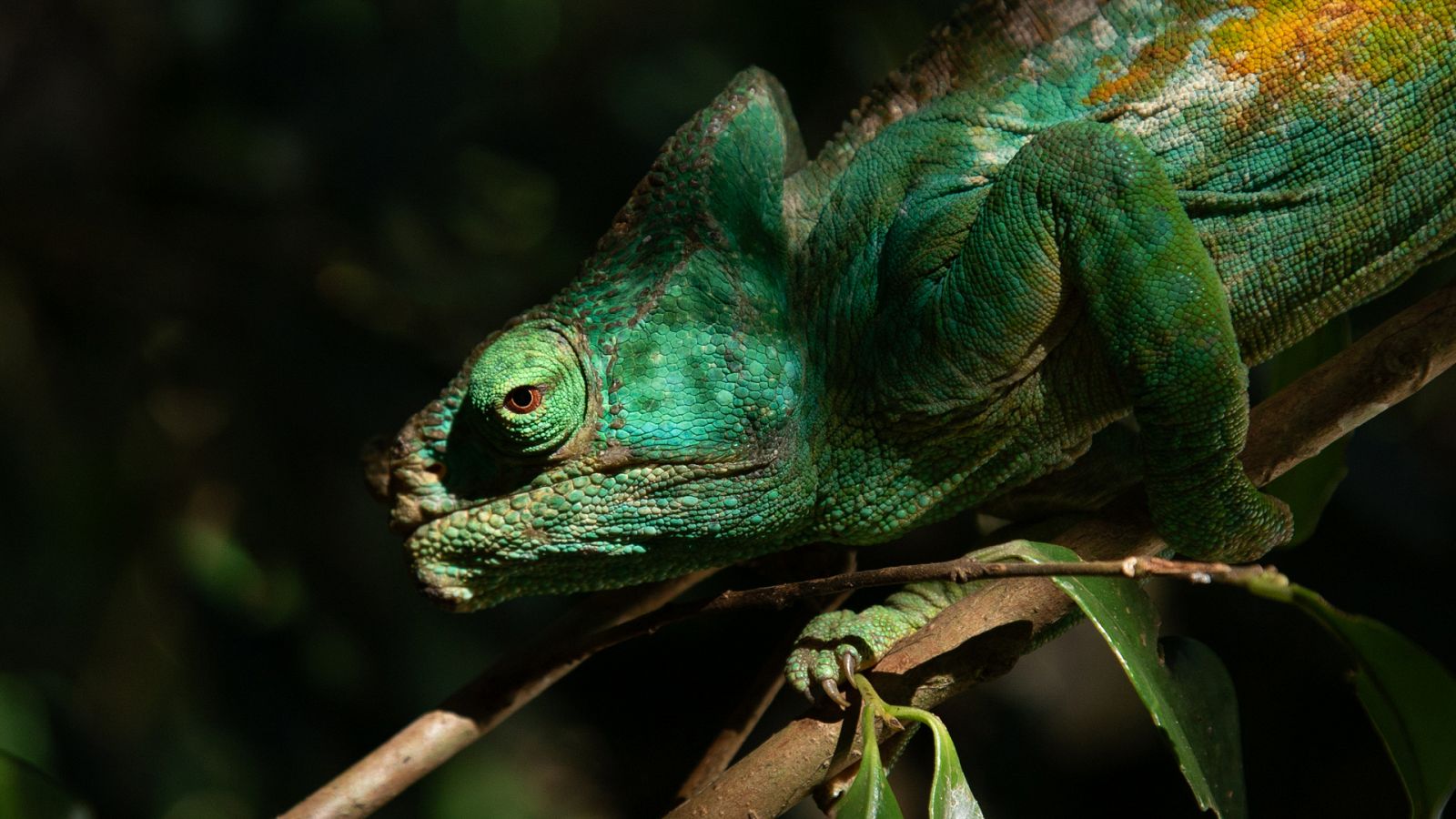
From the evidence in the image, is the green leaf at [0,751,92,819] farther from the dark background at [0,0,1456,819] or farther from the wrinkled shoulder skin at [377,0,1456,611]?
the dark background at [0,0,1456,819]

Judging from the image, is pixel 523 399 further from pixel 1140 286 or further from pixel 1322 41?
pixel 1322 41

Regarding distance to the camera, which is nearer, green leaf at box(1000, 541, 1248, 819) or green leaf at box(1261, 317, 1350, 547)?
green leaf at box(1000, 541, 1248, 819)

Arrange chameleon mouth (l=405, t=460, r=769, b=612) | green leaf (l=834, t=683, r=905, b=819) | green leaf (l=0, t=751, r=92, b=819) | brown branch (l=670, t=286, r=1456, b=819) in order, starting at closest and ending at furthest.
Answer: green leaf (l=834, t=683, r=905, b=819), brown branch (l=670, t=286, r=1456, b=819), chameleon mouth (l=405, t=460, r=769, b=612), green leaf (l=0, t=751, r=92, b=819)

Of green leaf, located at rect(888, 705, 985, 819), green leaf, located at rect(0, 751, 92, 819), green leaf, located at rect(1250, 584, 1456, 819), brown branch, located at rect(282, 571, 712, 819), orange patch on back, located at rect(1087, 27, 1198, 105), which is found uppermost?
orange patch on back, located at rect(1087, 27, 1198, 105)

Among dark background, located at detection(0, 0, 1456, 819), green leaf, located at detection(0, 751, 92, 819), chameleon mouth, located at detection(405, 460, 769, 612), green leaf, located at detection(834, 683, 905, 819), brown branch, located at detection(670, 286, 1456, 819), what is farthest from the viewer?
dark background, located at detection(0, 0, 1456, 819)

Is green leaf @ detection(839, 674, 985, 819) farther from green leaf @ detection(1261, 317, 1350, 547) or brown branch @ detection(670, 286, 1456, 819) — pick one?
green leaf @ detection(1261, 317, 1350, 547)

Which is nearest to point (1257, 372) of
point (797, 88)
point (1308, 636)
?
point (1308, 636)

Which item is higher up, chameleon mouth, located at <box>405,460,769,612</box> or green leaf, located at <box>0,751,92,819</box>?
chameleon mouth, located at <box>405,460,769,612</box>

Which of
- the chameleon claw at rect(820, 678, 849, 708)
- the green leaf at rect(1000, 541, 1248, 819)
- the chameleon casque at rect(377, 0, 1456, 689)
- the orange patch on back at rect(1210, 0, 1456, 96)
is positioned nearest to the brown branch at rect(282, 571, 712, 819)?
the chameleon casque at rect(377, 0, 1456, 689)
